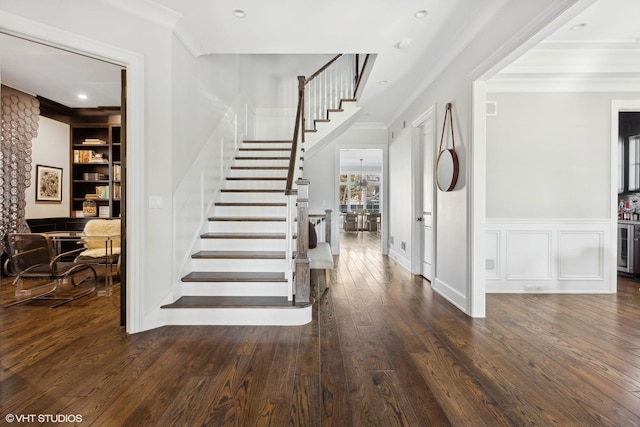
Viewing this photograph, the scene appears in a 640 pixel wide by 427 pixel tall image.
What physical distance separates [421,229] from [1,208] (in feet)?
20.3

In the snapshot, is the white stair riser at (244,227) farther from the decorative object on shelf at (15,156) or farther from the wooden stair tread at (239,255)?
the decorative object on shelf at (15,156)

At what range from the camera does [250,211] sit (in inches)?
163

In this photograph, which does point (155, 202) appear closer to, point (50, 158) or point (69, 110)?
point (50, 158)

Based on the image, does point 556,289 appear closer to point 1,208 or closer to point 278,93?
point 278,93

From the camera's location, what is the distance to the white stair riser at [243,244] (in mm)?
3582

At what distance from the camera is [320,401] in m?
1.69

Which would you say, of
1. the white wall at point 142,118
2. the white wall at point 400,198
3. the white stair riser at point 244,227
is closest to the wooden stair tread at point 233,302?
the white wall at point 142,118

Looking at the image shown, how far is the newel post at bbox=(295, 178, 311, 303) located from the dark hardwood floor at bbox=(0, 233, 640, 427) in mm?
292

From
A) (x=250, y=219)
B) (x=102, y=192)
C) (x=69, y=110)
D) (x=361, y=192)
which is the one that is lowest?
(x=250, y=219)

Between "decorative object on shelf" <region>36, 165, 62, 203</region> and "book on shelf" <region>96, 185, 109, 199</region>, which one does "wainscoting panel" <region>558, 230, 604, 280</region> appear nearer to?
"book on shelf" <region>96, 185, 109, 199</region>

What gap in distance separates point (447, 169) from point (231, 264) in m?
2.59

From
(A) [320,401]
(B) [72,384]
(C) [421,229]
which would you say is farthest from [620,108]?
(B) [72,384]

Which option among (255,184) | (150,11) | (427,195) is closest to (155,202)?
(150,11)

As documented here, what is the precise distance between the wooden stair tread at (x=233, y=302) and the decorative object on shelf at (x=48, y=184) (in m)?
4.02
